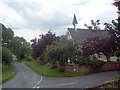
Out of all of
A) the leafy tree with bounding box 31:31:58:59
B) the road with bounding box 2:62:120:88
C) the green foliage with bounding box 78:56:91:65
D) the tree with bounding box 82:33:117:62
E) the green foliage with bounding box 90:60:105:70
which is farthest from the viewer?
the leafy tree with bounding box 31:31:58:59

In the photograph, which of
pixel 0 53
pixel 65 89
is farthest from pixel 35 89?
pixel 0 53

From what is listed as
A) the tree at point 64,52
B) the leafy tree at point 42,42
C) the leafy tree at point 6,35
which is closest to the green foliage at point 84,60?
the tree at point 64,52

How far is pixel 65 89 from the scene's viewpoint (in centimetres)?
2289

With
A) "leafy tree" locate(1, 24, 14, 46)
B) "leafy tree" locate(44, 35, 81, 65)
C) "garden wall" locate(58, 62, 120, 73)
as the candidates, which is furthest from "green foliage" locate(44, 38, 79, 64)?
"leafy tree" locate(1, 24, 14, 46)

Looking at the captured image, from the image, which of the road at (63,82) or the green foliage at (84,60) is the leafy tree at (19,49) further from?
the road at (63,82)

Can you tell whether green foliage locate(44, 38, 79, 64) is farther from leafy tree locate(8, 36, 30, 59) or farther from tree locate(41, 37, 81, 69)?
leafy tree locate(8, 36, 30, 59)

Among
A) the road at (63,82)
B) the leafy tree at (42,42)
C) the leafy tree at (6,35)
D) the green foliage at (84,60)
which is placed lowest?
the road at (63,82)

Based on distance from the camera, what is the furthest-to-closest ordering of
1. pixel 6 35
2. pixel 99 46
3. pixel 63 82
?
pixel 6 35
pixel 99 46
pixel 63 82

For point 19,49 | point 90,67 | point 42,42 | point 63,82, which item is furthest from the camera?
point 19,49

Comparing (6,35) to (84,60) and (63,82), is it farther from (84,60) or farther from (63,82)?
(63,82)

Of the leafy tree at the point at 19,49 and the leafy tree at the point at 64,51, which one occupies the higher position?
the leafy tree at the point at 19,49

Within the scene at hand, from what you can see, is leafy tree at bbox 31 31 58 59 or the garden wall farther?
leafy tree at bbox 31 31 58 59

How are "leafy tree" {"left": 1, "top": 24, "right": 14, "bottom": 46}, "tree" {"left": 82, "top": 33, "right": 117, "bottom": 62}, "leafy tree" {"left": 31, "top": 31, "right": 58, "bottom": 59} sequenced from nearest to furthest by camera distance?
"tree" {"left": 82, "top": 33, "right": 117, "bottom": 62} → "leafy tree" {"left": 31, "top": 31, "right": 58, "bottom": 59} → "leafy tree" {"left": 1, "top": 24, "right": 14, "bottom": 46}

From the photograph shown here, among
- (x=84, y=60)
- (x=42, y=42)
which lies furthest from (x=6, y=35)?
(x=84, y=60)
